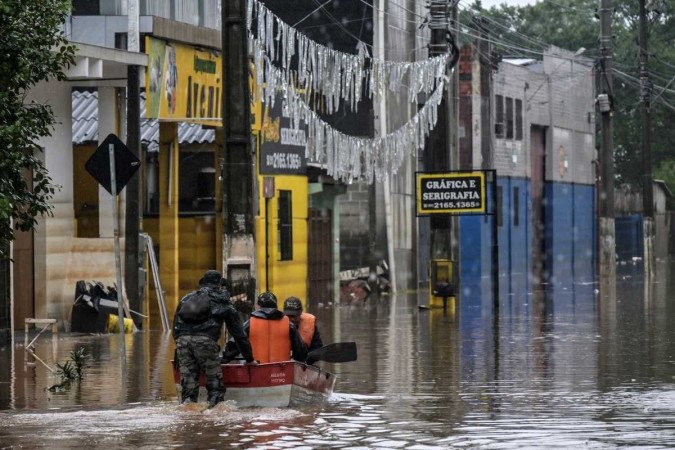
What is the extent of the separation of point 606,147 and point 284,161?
18.7 meters

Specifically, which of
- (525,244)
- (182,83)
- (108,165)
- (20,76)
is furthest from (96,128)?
(525,244)

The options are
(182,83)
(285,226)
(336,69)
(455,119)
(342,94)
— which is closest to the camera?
(182,83)

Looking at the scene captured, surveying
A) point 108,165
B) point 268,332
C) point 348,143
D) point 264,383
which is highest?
point 348,143

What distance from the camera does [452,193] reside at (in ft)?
123

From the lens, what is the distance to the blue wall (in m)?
51.9

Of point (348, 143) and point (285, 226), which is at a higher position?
point (348, 143)

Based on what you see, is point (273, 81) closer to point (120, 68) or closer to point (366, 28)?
point (120, 68)

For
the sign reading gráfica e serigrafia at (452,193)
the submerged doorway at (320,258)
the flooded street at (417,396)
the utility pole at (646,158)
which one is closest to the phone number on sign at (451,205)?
the sign reading gráfica e serigrafia at (452,193)

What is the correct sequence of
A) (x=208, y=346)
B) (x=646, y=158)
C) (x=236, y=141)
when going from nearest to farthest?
(x=208, y=346), (x=236, y=141), (x=646, y=158)

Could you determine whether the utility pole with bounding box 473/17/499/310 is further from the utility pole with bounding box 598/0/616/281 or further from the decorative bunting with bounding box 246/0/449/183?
the decorative bunting with bounding box 246/0/449/183

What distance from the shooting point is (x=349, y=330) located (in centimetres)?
3116

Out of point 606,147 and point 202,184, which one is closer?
point 202,184

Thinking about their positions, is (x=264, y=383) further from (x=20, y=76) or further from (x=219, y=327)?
(x=20, y=76)

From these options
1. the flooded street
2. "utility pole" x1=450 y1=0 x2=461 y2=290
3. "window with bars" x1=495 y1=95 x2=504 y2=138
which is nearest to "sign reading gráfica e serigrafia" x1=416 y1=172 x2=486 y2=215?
"utility pole" x1=450 y1=0 x2=461 y2=290
